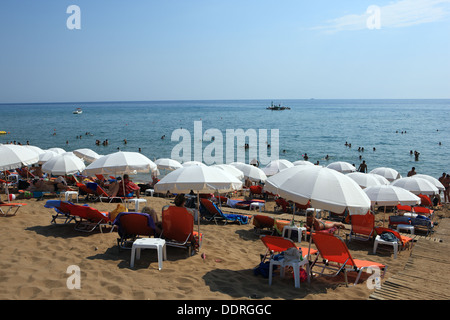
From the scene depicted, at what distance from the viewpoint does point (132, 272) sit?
5250 mm

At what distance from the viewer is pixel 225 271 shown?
222 inches

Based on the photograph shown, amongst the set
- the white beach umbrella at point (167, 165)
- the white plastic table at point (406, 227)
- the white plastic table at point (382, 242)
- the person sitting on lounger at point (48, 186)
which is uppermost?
the white beach umbrella at point (167, 165)

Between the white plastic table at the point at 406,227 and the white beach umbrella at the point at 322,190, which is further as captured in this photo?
the white plastic table at the point at 406,227

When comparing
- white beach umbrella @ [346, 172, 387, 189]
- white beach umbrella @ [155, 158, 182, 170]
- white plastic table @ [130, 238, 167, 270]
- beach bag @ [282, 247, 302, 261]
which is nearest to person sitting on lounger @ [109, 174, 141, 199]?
white beach umbrella @ [155, 158, 182, 170]

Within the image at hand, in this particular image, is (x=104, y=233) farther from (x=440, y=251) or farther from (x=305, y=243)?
Result: (x=440, y=251)

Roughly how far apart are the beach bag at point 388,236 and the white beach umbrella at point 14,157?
29.9ft

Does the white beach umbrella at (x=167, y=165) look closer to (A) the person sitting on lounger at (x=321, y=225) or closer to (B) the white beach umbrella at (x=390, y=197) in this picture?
(A) the person sitting on lounger at (x=321, y=225)

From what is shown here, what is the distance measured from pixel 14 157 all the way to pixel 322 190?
7892 millimetres

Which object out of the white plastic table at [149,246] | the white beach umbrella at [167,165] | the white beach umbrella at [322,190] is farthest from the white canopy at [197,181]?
the white beach umbrella at [167,165]

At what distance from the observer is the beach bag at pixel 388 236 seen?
8.01 meters

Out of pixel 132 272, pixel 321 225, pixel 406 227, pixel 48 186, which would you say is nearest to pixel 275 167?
pixel 406 227

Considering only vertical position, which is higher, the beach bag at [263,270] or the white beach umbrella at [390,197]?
the white beach umbrella at [390,197]
